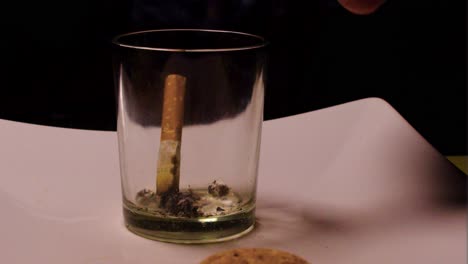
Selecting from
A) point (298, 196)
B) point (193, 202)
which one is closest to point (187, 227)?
point (193, 202)

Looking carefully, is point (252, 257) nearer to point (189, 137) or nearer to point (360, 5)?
point (189, 137)

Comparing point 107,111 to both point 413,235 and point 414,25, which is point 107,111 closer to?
point 414,25

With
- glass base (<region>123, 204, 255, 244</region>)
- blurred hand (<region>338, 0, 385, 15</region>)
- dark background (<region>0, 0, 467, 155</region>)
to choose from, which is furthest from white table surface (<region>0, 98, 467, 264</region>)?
dark background (<region>0, 0, 467, 155</region>)

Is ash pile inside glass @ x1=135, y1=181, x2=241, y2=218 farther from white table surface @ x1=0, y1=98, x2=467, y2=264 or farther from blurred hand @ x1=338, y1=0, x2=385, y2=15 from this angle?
blurred hand @ x1=338, y1=0, x2=385, y2=15

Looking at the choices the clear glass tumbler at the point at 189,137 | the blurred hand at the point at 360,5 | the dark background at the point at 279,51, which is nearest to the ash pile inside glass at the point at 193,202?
the clear glass tumbler at the point at 189,137

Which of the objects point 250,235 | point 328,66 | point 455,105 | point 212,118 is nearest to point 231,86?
point 212,118

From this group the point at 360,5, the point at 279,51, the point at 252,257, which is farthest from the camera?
the point at 279,51

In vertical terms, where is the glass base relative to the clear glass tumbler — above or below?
below
